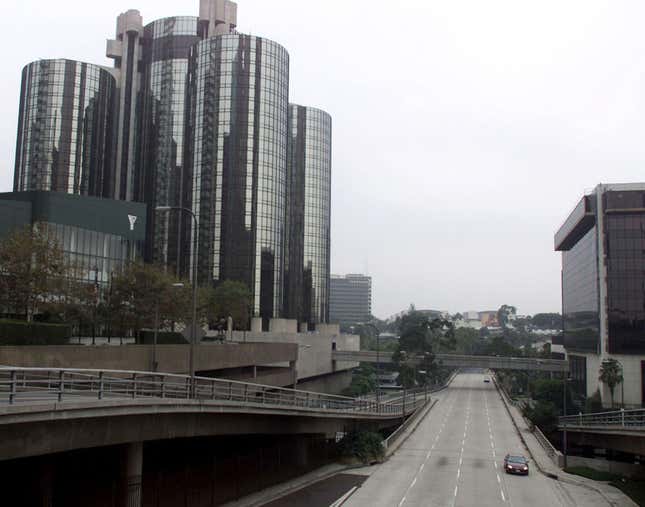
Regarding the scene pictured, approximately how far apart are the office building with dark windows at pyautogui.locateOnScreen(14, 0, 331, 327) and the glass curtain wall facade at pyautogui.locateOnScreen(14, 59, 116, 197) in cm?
22

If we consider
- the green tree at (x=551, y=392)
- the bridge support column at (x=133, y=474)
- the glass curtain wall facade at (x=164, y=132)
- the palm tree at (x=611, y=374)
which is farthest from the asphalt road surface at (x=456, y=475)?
the glass curtain wall facade at (x=164, y=132)

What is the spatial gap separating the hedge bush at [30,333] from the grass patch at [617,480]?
3204 centimetres

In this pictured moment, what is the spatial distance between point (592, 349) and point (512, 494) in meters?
68.5

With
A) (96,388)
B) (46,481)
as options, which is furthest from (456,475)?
(46,481)

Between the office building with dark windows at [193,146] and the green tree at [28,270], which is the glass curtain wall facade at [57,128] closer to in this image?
the office building with dark windows at [193,146]

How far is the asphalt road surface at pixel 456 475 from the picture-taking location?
3191cm

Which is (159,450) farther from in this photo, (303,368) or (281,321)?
(281,321)

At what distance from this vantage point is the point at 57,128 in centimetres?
12225

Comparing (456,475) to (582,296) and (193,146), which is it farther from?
(193,146)

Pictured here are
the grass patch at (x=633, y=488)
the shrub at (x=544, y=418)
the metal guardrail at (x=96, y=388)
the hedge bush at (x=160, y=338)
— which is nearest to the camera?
the metal guardrail at (x=96, y=388)

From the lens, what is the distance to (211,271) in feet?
360

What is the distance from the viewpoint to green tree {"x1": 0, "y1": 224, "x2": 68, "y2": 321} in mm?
40562

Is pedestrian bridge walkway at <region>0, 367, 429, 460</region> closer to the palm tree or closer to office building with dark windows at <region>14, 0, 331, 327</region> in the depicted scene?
the palm tree

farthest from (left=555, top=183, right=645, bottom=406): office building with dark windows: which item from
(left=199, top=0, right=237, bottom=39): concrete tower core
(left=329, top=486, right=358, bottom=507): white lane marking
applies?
(left=199, top=0, right=237, bottom=39): concrete tower core
